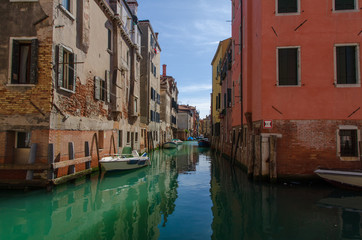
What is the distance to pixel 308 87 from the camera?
418 inches

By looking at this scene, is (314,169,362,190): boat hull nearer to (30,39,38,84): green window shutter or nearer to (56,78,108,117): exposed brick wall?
(56,78,108,117): exposed brick wall

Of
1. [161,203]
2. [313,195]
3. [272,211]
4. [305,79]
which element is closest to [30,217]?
[161,203]

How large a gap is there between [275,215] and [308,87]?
6024 millimetres

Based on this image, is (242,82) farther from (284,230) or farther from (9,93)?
(9,93)

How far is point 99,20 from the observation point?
14039mm

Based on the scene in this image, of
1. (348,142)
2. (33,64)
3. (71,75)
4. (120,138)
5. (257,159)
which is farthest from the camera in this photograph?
(120,138)

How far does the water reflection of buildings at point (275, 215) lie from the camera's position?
18.3ft

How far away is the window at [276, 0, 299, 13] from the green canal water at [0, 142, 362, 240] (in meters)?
7.04

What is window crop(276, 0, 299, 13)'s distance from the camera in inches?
430

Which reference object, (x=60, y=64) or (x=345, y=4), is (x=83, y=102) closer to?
(x=60, y=64)

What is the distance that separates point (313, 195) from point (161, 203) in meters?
4.98

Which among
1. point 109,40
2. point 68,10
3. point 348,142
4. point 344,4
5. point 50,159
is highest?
point 109,40

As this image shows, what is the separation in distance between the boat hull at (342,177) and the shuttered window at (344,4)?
21.5ft

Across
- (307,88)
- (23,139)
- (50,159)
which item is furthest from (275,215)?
(23,139)
